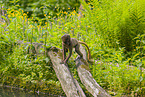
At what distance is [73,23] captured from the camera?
6.32 metres

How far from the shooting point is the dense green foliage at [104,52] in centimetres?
335

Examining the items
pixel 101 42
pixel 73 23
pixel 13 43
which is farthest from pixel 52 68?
pixel 73 23

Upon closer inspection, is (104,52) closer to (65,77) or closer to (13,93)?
(65,77)

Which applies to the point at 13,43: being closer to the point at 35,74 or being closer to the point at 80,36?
the point at 35,74

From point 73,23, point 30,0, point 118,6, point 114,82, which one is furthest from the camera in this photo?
point 30,0

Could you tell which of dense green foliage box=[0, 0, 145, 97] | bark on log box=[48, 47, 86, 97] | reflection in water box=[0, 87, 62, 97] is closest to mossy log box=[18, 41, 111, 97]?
bark on log box=[48, 47, 86, 97]

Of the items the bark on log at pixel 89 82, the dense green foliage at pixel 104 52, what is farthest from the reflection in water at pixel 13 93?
the bark on log at pixel 89 82

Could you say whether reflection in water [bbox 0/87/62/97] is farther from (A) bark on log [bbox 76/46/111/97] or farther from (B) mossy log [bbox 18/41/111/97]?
(A) bark on log [bbox 76/46/111/97]

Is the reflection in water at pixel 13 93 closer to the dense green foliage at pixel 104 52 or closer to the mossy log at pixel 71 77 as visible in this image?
the dense green foliage at pixel 104 52

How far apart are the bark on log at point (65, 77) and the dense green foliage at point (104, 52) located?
0.24 m

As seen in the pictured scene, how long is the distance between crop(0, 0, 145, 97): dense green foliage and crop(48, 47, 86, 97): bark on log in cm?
24

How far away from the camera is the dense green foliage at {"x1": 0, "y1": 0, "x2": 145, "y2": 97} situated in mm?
3346

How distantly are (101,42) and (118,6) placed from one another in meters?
1.09

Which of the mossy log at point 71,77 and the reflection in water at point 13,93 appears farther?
the reflection in water at point 13,93
